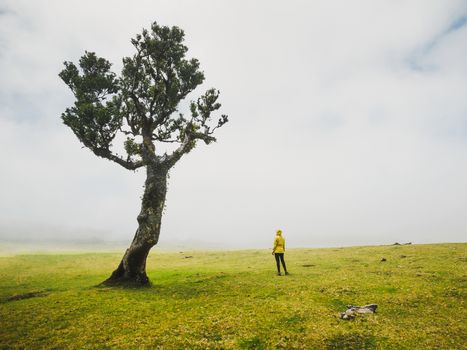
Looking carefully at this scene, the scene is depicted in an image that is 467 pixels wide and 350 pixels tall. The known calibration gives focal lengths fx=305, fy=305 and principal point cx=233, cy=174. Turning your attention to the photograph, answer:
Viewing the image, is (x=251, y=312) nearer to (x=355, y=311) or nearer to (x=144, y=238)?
(x=355, y=311)

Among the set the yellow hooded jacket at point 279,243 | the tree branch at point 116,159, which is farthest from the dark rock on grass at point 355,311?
the tree branch at point 116,159

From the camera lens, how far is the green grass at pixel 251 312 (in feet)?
38.6

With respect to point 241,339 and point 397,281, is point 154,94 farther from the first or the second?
point 397,281

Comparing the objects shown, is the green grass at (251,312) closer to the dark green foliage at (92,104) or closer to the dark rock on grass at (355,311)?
the dark rock on grass at (355,311)

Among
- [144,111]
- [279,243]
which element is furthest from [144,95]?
[279,243]

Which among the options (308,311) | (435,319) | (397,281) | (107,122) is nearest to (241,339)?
(308,311)

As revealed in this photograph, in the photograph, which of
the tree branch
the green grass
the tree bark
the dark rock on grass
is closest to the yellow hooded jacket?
the green grass

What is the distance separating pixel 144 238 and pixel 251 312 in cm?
1232

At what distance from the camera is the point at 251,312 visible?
15.2 m

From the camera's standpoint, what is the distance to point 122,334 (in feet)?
41.8

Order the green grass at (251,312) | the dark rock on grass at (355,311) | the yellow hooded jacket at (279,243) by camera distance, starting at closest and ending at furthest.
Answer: the green grass at (251,312), the dark rock on grass at (355,311), the yellow hooded jacket at (279,243)

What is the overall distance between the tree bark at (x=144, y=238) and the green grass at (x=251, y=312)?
2.16m

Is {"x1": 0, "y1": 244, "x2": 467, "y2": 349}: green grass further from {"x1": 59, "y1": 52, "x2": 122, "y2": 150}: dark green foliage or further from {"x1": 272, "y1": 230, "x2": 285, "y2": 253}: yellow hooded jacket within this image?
{"x1": 59, "y1": 52, "x2": 122, "y2": 150}: dark green foliage

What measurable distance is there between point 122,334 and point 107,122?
1884 centimetres
